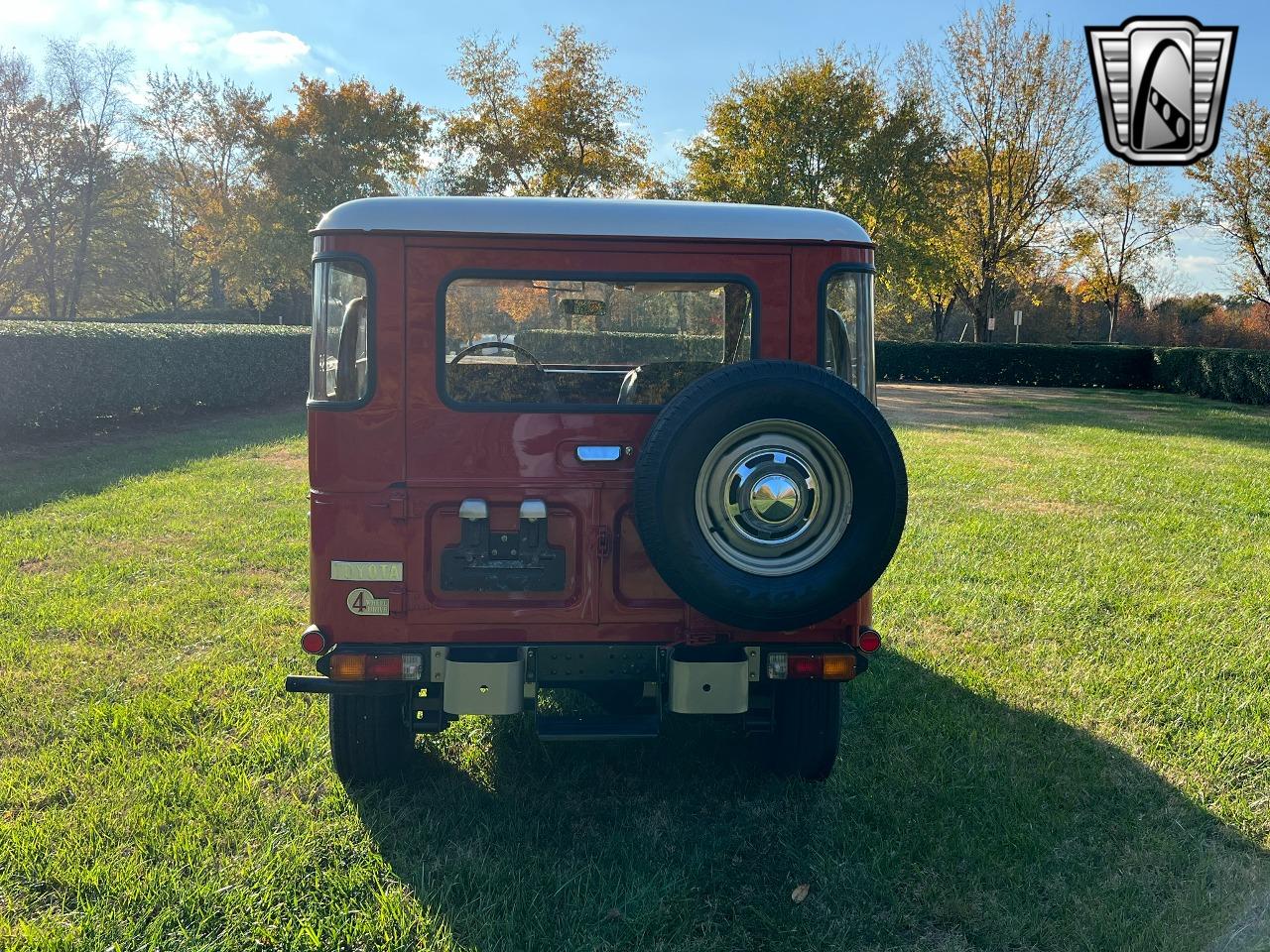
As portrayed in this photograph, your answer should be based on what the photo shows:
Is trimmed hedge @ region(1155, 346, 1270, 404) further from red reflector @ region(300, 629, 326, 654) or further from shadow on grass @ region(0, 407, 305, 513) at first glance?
red reflector @ region(300, 629, 326, 654)

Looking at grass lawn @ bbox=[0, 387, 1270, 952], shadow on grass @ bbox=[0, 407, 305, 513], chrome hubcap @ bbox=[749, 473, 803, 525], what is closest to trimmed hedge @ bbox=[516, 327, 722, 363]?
chrome hubcap @ bbox=[749, 473, 803, 525]

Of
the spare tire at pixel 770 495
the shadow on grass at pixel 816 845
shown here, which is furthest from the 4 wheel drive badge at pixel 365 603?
the spare tire at pixel 770 495

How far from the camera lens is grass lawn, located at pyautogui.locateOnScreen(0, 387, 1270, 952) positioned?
286 cm

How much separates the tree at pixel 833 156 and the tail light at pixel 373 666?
2329cm

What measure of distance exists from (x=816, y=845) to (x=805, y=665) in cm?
63

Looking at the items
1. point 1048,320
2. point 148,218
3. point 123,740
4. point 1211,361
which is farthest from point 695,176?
point 1048,320

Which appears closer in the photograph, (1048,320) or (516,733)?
(516,733)

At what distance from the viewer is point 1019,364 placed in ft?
102

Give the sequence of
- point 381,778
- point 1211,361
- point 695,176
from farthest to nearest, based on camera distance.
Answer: point 695,176 → point 1211,361 → point 381,778

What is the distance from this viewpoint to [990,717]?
4406mm

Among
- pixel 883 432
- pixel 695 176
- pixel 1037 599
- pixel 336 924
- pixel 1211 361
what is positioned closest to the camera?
pixel 336 924

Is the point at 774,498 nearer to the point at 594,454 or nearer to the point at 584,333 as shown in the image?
the point at 594,454

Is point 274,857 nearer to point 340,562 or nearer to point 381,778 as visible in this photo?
point 381,778

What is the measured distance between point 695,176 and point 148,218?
22.5 meters
